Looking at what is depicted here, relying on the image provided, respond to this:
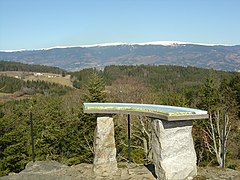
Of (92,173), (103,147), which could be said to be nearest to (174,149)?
(103,147)

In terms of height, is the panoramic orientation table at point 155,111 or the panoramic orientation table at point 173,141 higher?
the panoramic orientation table at point 155,111

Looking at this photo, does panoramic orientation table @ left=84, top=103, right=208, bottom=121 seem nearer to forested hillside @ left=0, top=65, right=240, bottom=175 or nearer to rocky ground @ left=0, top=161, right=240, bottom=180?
rocky ground @ left=0, top=161, right=240, bottom=180

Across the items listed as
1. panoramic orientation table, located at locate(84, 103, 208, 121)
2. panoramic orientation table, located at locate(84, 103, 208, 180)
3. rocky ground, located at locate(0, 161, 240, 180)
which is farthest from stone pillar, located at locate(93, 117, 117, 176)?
panoramic orientation table, located at locate(84, 103, 208, 180)

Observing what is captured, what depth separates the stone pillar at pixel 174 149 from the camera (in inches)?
277

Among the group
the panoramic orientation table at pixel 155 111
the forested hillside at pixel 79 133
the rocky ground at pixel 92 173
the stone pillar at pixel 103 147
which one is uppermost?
the panoramic orientation table at pixel 155 111

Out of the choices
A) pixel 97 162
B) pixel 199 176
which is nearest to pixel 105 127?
pixel 97 162

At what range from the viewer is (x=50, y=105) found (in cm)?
2084

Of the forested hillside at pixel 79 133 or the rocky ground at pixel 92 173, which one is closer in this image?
the rocky ground at pixel 92 173

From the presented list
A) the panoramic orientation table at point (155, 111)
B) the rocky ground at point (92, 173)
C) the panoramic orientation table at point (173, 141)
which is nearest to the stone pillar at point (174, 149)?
the panoramic orientation table at point (173, 141)

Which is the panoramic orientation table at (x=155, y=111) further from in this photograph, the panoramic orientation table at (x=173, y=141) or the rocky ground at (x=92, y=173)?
the rocky ground at (x=92, y=173)

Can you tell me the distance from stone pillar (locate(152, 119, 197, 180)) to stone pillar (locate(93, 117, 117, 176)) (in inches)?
52.2

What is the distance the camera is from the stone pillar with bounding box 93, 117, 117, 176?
310 inches

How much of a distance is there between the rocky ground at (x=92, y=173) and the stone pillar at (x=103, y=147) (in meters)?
0.18

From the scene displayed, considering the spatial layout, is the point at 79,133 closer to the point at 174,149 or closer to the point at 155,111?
the point at 155,111
